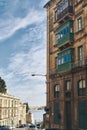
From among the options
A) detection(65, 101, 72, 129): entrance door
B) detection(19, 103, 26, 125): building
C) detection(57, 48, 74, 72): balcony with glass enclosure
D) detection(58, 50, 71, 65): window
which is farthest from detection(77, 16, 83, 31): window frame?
detection(19, 103, 26, 125): building

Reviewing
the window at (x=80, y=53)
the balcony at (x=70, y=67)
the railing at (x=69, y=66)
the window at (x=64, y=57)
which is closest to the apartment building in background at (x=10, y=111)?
the railing at (x=69, y=66)

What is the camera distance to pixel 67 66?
37.3 metres

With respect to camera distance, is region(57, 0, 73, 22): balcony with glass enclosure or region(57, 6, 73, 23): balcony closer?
region(57, 6, 73, 23): balcony

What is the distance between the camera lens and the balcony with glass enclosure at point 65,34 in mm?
37225

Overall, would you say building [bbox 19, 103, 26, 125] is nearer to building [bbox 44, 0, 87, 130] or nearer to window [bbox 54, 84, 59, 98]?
building [bbox 44, 0, 87, 130]

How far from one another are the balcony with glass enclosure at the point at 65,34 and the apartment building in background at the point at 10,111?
42.3 m

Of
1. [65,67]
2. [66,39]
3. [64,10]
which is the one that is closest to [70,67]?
[65,67]

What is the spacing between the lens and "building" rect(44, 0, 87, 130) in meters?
34.3

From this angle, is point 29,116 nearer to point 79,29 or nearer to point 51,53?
point 51,53

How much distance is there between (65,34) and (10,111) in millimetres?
55338

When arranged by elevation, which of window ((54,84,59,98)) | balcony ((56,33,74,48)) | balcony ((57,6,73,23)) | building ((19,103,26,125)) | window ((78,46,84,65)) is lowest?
building ((19,103,26,125))

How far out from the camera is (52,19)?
4419cm

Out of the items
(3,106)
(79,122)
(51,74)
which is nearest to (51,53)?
(51,74)

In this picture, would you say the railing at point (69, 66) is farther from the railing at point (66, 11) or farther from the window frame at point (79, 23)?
the railing at point (66, 11)
